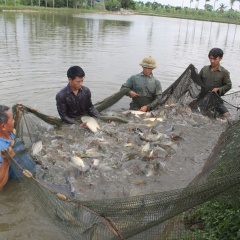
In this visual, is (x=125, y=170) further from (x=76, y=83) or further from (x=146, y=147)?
(x=76, y=83)

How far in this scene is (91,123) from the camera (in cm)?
629

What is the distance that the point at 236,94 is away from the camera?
26.0 feet

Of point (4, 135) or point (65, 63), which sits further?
point (65, 63)

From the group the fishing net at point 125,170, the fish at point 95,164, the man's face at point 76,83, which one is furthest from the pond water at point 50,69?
the man's face at point 76,83

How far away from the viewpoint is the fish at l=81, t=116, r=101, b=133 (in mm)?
6250

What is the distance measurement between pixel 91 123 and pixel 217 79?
384 cm

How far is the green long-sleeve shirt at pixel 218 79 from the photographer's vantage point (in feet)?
25.8

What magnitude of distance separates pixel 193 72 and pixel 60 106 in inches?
149

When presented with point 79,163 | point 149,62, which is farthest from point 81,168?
point 149,62

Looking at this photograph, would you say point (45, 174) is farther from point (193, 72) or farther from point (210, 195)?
point (193, 72)

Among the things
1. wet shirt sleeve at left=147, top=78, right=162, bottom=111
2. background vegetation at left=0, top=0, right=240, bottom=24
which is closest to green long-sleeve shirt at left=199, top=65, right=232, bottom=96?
wet shirt sleeve at left=147, top=78, right=162, bottom=111

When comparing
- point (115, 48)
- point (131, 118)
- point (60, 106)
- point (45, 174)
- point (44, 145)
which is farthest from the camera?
point (115, 48)

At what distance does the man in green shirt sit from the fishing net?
279mm

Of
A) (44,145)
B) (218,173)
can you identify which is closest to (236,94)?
(218,173)
